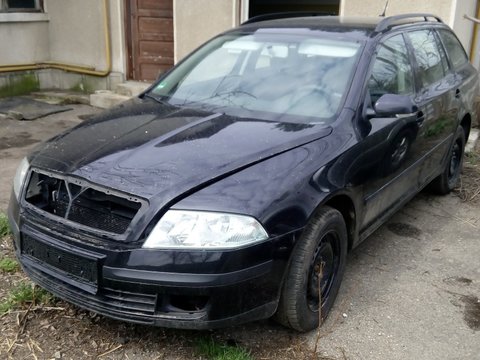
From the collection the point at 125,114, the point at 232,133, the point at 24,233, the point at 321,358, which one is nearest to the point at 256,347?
the point at 321,358

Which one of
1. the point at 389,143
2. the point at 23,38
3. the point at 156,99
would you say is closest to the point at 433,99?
the point at 389,143

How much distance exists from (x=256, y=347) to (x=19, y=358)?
1.25m

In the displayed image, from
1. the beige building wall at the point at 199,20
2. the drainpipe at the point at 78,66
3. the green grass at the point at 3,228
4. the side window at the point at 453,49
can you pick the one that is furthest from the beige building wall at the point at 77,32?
the side window at the point at 453,49

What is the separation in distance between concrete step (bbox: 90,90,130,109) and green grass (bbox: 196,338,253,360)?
6.40 meters

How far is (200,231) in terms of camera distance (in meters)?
2.48

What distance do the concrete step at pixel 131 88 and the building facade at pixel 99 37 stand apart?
18 centimetres

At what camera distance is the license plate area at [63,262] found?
257 centimetres

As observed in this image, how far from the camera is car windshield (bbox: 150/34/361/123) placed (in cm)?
340

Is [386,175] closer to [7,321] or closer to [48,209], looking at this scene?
[48,209]

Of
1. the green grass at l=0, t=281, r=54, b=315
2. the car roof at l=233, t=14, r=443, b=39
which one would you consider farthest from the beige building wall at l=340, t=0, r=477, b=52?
the green grass at l=0, t=281, r=54, b=315

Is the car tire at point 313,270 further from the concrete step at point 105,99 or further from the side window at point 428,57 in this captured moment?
the concrete step at point 105,99

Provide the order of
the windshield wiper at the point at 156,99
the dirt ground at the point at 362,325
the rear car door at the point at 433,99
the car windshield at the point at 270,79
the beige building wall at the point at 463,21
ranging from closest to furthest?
the dirt ground at the point at 362,325 < the car windshield at the point at 270,79 < the windshield wiper at the point at 156,99 < the rear car door at the point at 433,99 < the beige building wall at the point at 463,21

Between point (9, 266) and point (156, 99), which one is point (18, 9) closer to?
point (156, 99)

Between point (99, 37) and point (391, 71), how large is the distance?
21.8 feet
